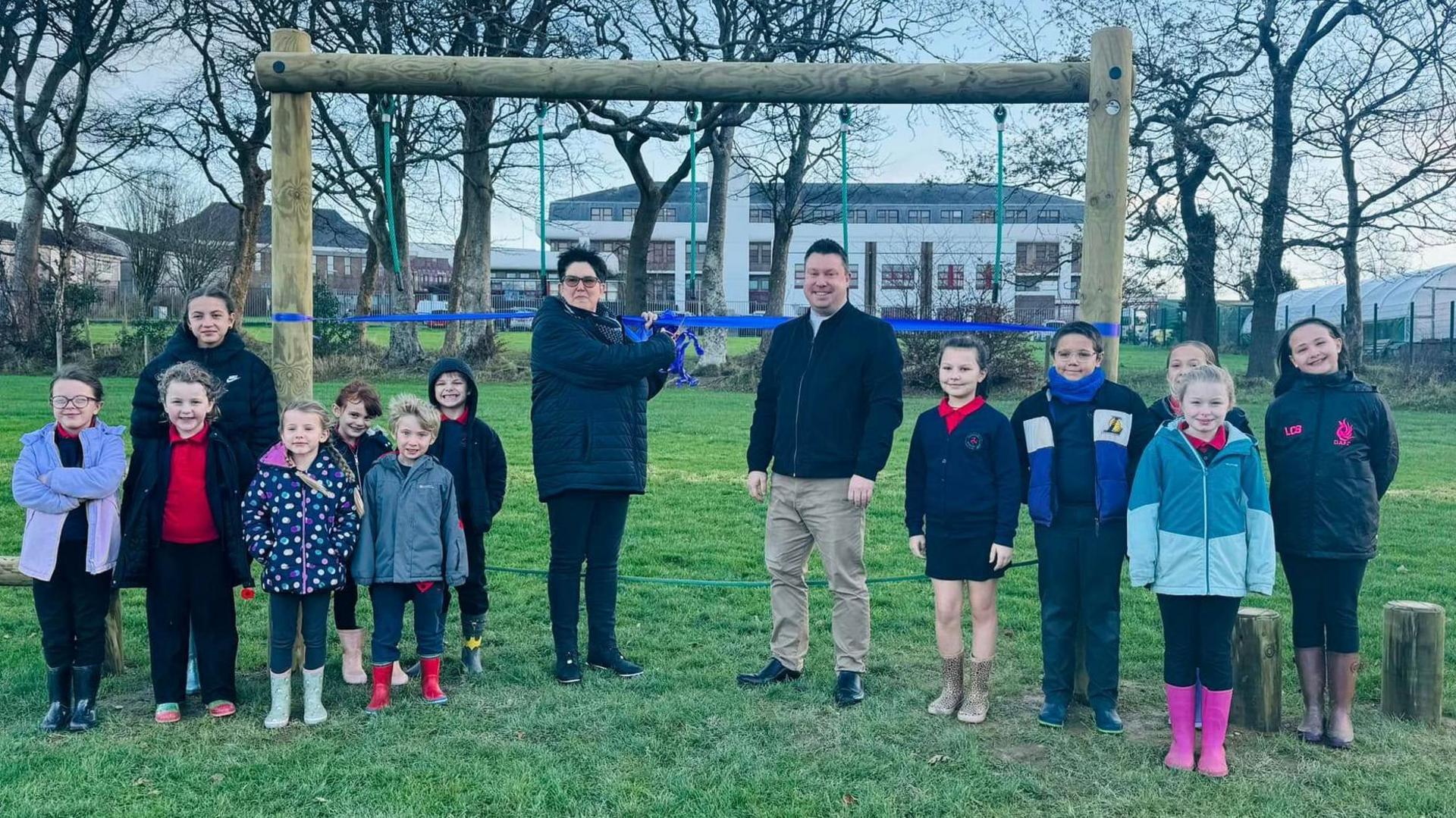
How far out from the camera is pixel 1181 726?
13.4 feet

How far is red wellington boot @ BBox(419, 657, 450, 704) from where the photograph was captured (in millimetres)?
4711

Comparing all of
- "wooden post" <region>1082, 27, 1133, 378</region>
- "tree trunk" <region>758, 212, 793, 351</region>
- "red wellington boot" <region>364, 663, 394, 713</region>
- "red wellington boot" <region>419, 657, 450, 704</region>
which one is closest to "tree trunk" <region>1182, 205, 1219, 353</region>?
"tree trunk" <region>758, 212, 793, 351</region>

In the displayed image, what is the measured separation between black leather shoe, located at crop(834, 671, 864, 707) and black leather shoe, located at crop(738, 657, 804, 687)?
0.98ft

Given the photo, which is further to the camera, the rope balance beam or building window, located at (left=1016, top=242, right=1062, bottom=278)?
building window, located at (left=1016, top=242, right=1062, bottom=278)

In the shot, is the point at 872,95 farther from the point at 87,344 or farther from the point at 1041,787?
the point at 87,344

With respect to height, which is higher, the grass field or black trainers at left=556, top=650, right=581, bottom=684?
black trainers at left=556, top=650, right=581, bottom=684

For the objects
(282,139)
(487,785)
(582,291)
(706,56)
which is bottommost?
(487,785)

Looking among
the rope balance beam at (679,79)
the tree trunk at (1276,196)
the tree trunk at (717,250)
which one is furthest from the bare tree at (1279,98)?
the rope balance beam at (679,79)

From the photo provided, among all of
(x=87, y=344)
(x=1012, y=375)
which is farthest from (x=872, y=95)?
(x=87, y=344)

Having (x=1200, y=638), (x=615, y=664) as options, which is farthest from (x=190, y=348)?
(x=1200, y=638)

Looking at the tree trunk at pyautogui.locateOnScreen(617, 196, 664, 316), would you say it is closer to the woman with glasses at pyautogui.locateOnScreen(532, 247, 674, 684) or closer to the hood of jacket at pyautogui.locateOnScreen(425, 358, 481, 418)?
the hood of jacket at pyautogui.locateOnScreen(425, 358, 481, 418)

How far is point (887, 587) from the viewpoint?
22.9ft

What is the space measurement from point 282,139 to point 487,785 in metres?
3.19

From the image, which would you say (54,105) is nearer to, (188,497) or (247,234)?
(247,234)
